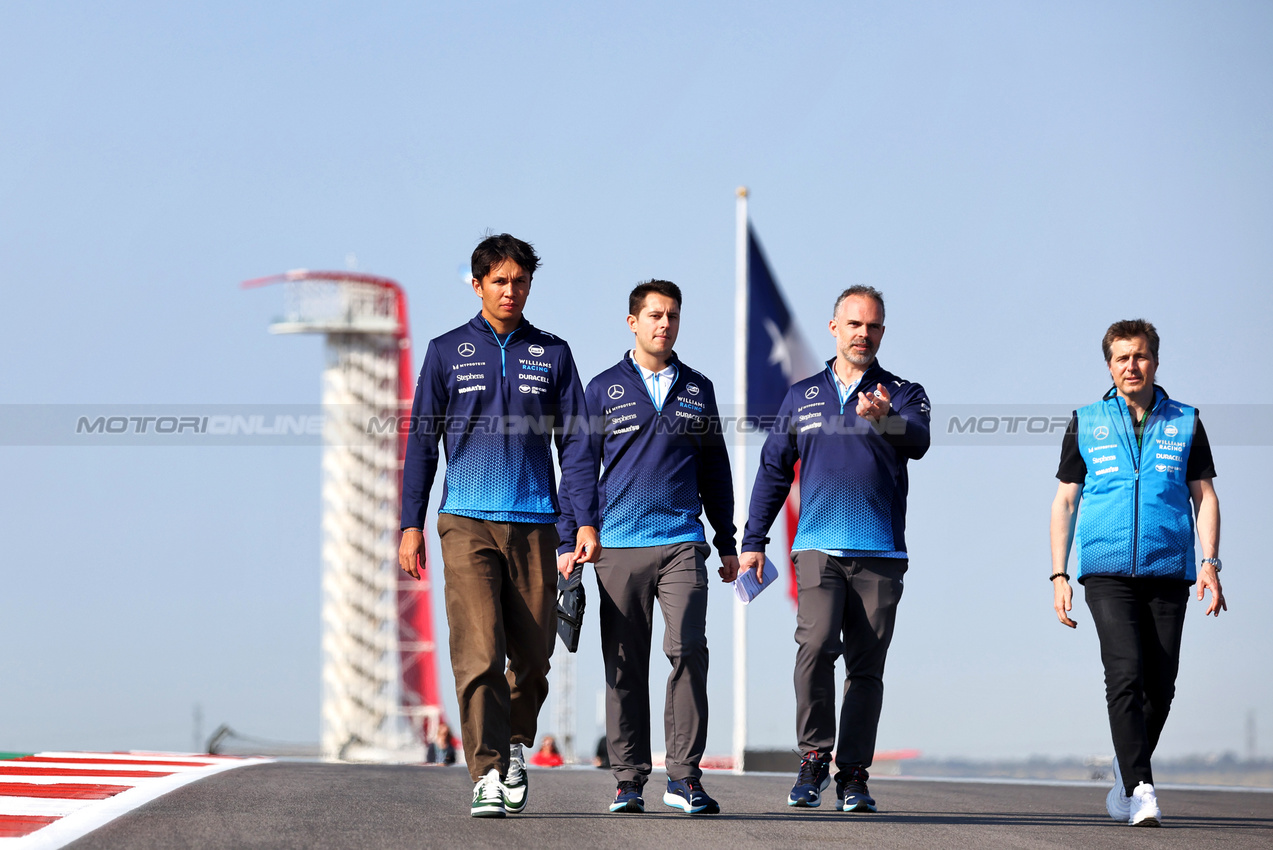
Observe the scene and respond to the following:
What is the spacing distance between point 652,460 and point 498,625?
116 cm

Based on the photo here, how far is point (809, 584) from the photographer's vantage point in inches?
313

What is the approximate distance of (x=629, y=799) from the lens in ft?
24.1

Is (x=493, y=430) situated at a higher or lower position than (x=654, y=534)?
higher

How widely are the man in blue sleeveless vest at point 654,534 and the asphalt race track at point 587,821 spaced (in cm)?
36

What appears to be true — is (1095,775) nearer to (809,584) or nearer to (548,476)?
(809,584)

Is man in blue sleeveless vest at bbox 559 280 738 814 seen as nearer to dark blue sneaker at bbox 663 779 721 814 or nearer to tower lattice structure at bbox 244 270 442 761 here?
dark blue sneaker at bbox 663 779 721 814

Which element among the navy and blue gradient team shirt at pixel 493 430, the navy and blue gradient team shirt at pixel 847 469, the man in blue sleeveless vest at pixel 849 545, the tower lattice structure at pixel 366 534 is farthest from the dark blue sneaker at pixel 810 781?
the tower lattice structure at pixel 366 534

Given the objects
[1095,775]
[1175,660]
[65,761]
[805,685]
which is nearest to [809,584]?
[805,685]

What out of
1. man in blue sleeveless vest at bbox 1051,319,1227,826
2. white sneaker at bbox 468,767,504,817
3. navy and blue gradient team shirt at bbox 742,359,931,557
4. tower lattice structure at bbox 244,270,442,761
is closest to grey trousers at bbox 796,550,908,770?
navy and blue gradient team shirt at bbox 742,359,931,557

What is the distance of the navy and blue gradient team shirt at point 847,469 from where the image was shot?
7926mm

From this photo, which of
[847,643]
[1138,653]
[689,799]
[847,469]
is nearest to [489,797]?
[689,799]

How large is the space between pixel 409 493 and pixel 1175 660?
158 inches

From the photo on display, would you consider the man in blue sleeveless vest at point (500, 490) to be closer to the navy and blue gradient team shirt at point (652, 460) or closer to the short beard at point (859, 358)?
the navy and blue gradient team shirt at point (652, 460)

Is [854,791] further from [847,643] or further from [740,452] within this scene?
[740,452]
